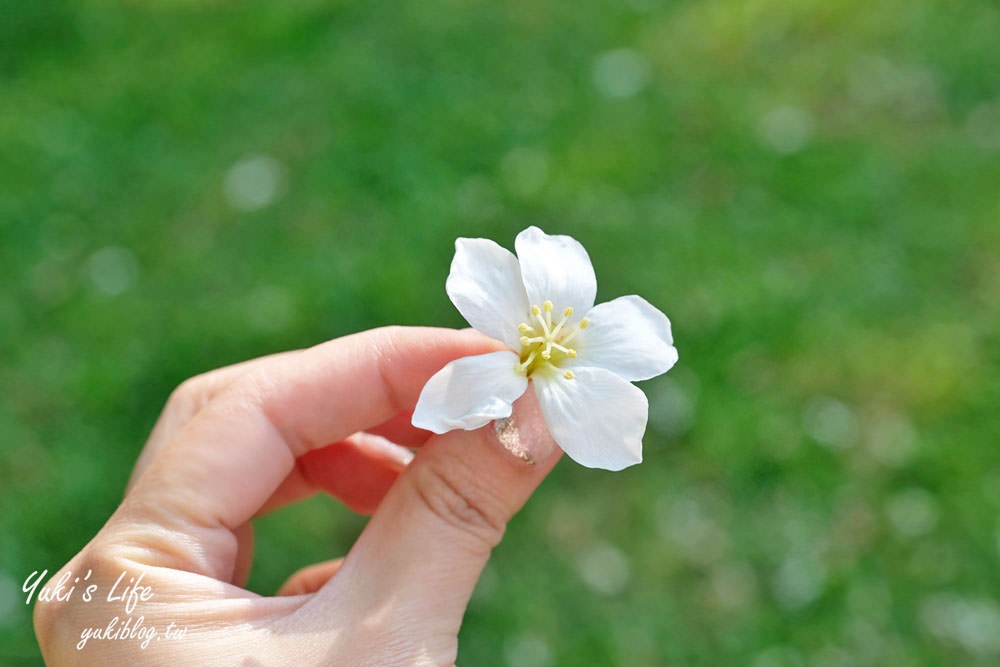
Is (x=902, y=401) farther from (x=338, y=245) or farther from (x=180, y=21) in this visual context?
(x=180, y=21)

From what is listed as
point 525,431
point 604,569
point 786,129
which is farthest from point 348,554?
point 786,129

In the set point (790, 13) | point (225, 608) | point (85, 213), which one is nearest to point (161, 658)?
point (225, 608)

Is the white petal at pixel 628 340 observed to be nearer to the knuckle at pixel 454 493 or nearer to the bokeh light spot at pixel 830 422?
the knuckle at pixel 454 493

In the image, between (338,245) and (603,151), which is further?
(603,151)

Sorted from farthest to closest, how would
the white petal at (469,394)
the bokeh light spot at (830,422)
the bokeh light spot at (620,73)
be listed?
the bokeh light spot at (620,73)
the bokeh light spot at (830,422)
the white petal at (469,394)

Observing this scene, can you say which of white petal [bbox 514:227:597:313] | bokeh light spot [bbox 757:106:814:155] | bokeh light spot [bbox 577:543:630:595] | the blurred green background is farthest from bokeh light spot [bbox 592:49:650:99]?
white petal [bbox 514:227:597:313]

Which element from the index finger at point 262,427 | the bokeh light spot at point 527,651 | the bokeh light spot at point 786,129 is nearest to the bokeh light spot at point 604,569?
the bokeh light spot at point 527,651
